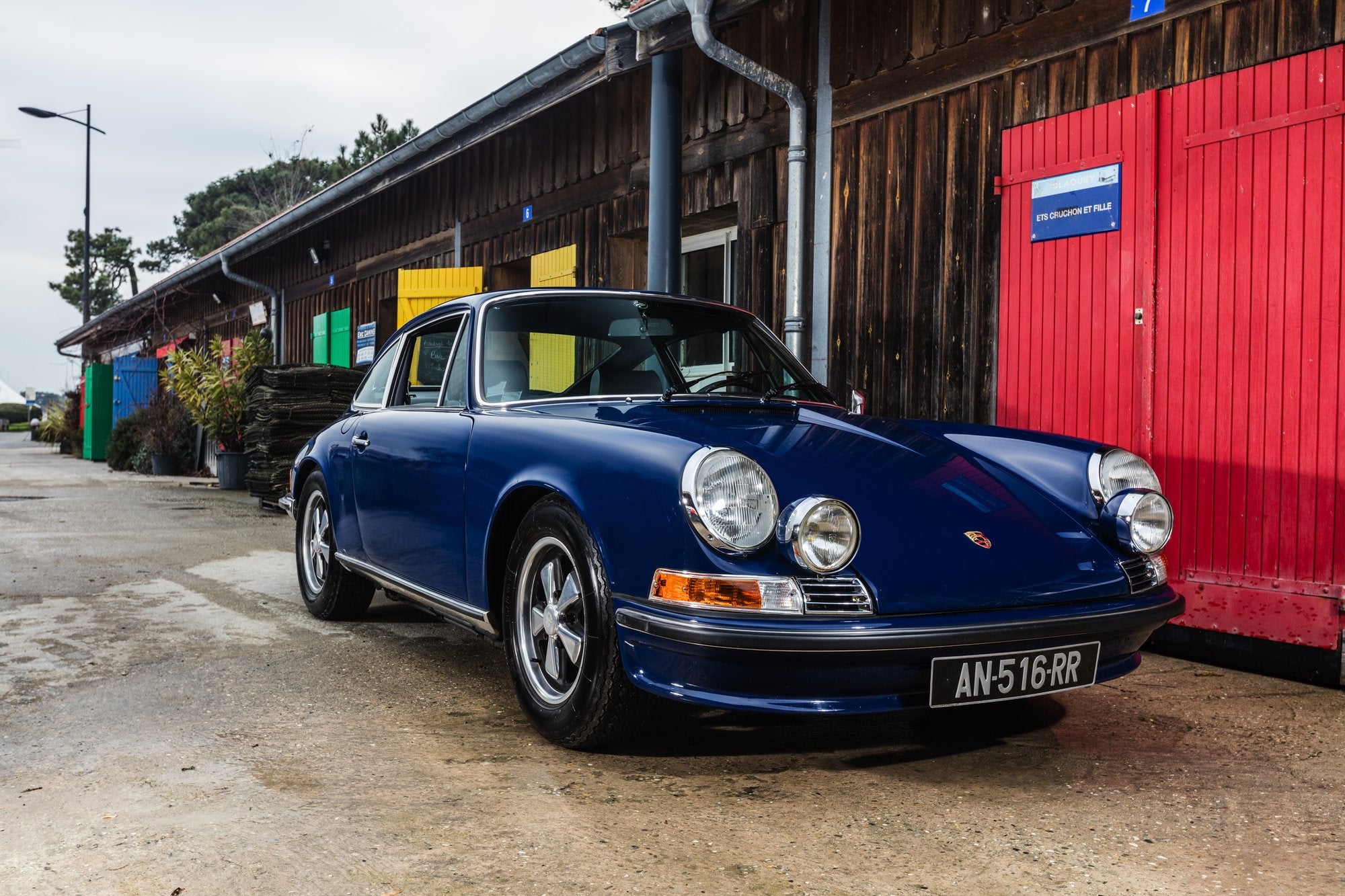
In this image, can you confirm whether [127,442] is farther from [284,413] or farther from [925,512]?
[925,512]

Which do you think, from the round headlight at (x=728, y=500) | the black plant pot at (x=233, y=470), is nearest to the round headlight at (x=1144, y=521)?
the round headlight at (x=728, y=500)

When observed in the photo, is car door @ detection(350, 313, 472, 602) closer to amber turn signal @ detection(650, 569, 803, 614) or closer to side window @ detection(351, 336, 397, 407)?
side window @ detection(351, 336, 397, 407)

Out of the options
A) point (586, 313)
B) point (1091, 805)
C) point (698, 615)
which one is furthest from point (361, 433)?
point (1091, 805)

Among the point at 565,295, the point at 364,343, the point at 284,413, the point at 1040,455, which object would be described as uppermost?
the point at 364,343

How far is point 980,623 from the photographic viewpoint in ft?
9.40

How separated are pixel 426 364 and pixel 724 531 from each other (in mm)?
2189

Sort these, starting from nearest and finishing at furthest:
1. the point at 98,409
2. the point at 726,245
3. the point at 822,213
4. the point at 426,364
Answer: the point at 426,364 → the point at 822,213 → the point at 726,245 → the point at 98,409

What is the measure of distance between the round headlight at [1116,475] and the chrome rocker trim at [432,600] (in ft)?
6.38

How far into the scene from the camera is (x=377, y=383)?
16.9 feet

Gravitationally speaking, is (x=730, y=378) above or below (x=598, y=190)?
Result: below

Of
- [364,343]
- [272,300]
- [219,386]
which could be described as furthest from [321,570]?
[272,300]

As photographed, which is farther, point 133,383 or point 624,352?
point 133,383

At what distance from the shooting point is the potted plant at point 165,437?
59.2 feet

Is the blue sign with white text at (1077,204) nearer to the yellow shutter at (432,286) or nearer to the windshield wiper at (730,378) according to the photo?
the windshield wiper at (730,378)
